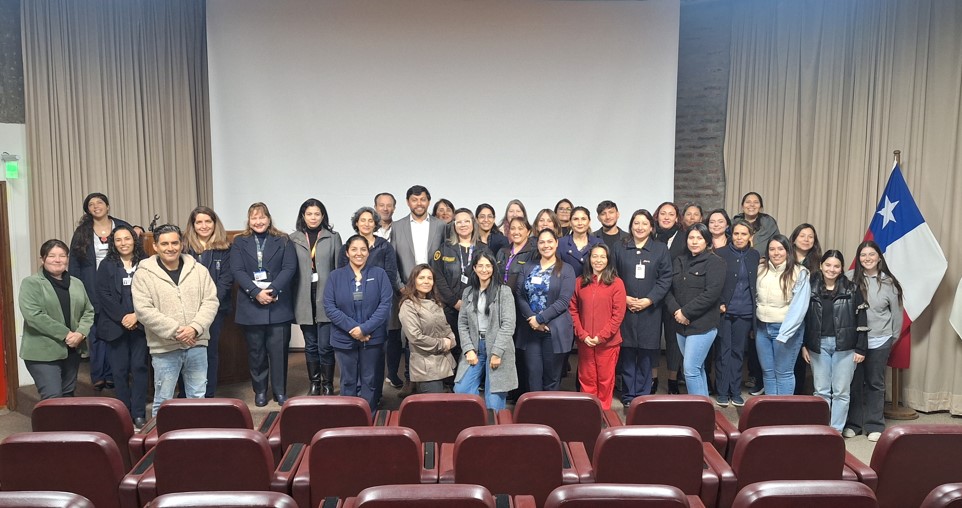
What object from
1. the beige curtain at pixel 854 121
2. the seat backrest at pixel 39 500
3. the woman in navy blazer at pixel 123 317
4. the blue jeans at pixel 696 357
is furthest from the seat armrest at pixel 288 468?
the beige curtain at pixel 854 121

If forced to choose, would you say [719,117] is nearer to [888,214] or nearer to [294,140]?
[888,214]

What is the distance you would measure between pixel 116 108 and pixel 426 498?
5.54 meters

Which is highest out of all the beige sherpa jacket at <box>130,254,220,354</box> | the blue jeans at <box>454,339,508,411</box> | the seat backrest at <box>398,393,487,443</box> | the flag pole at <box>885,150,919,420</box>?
the beige sherpa jacket at <box>130,254,220,354</box>

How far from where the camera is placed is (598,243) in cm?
491

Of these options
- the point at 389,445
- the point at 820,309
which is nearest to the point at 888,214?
the point at 820,309

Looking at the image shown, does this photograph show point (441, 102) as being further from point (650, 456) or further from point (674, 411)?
point (650, 456)

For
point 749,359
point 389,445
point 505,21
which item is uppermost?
point 505,21

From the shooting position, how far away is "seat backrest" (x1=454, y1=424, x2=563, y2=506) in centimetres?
260

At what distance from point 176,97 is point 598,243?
14.0ft

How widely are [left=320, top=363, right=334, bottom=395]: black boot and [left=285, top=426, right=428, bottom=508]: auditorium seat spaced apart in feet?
9.13

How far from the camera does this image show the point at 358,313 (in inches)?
190

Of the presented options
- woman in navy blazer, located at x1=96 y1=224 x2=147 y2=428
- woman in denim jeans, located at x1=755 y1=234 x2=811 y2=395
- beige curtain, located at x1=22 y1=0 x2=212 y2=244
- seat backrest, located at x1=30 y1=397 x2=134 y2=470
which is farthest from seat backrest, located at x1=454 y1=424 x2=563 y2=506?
beige curtain, located at x1=22 y1=0 x2=212 y2=244

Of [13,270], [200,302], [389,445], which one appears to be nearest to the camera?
[389,445]

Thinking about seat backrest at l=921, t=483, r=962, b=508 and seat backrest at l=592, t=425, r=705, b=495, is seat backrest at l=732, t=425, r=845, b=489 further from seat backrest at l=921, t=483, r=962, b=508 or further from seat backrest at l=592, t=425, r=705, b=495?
seat backrest at l=921, t=483, r=962, b=508
